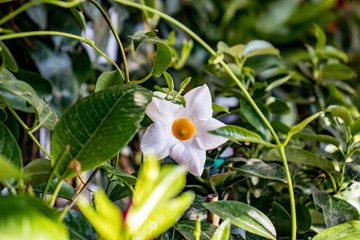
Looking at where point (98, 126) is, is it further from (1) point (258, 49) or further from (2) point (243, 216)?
(1) point (258, 49)

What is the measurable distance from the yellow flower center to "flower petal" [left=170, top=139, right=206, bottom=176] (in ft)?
0.05

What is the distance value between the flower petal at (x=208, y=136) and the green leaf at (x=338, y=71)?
0.46 metres

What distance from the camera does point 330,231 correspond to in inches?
13.2

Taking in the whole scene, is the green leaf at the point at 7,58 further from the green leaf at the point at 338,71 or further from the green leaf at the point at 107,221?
the green leaf at the point at 338,71

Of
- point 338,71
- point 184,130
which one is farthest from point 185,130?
point 338,71

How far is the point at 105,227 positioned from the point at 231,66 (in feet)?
1.30

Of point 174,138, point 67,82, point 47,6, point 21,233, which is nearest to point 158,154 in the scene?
point 174,138

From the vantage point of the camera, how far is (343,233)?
329mm

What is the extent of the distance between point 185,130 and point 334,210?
0.68ft

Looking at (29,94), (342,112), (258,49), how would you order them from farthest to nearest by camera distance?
1. (258,49)
2. (342,112)
3. (29,94)

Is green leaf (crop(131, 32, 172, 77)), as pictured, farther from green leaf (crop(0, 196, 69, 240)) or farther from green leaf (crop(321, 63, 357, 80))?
green leaf (crop(321, 63, 357, 80))

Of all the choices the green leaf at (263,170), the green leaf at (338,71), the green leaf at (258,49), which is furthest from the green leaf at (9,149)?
the green leaf at (338,71)

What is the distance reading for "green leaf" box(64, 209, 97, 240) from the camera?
252mm

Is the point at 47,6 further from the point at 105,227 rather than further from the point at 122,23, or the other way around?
the point at 105,227
